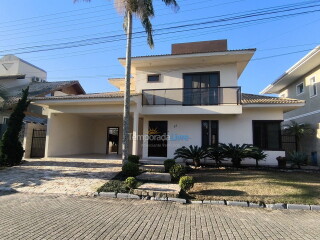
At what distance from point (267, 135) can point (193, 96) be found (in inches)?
198

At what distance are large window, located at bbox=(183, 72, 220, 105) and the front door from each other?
2.20m

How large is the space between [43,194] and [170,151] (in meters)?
7.85

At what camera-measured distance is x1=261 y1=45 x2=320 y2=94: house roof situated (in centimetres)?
1290

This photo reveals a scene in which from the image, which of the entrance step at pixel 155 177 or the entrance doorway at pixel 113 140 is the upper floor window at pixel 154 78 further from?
the entrance step at pixel 155 177

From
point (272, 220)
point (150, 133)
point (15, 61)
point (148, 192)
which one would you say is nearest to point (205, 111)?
point (150, 133)

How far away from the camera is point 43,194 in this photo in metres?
6.86

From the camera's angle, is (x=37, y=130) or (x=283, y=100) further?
(x=37, y=130)

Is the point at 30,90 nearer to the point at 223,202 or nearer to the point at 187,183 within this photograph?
the point at 187,183

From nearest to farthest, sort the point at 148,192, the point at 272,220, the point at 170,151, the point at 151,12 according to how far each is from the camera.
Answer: the point at 272,220, the point at 148,192, the point at 151,12, the point at 170,151

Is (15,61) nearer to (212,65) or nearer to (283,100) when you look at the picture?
(212,65)

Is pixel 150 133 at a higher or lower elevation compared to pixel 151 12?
lower

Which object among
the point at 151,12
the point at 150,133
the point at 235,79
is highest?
the point at 151,12

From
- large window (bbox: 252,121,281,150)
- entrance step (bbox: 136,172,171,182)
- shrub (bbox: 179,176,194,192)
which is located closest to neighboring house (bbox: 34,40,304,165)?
large window (bbox: 252,121,281,150)

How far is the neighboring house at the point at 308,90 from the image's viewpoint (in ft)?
45.2
